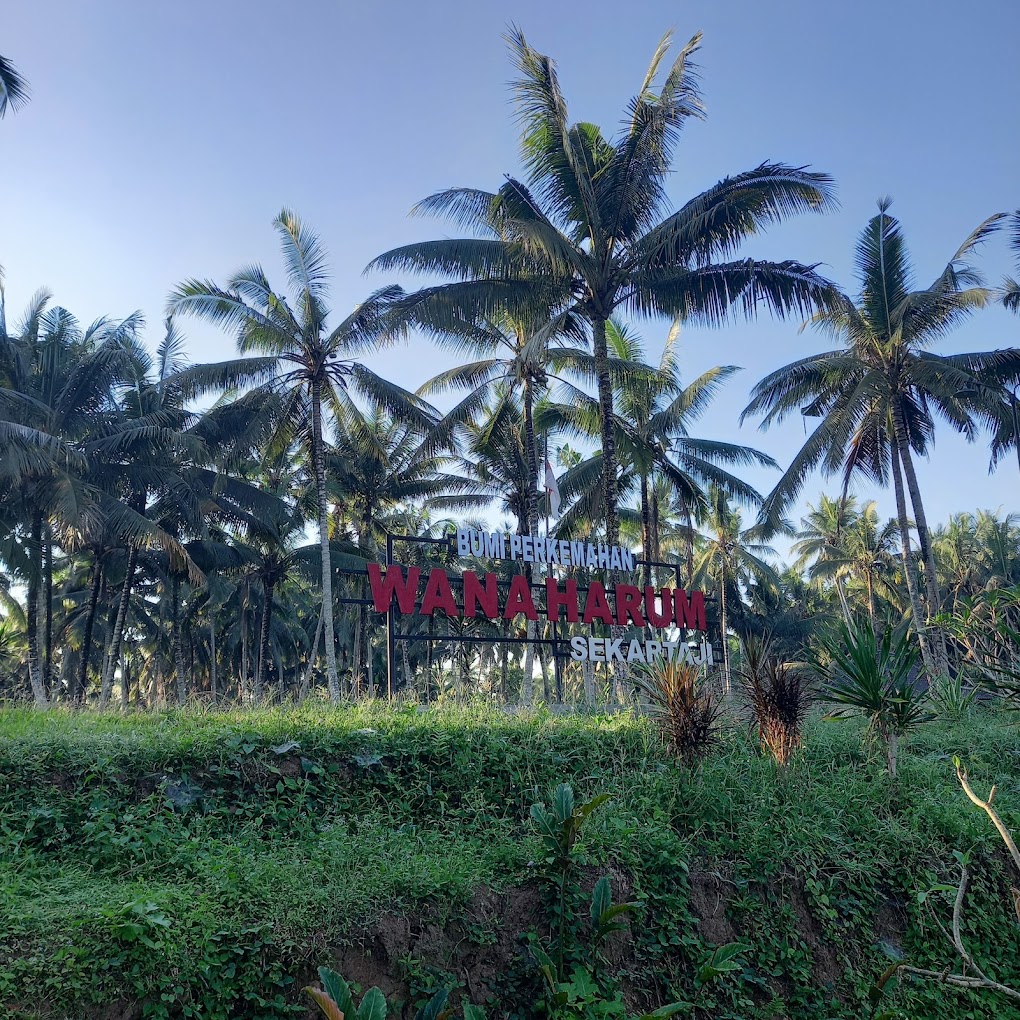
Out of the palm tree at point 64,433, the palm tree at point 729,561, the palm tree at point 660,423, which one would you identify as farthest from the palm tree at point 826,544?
the palm tree at point 64,433

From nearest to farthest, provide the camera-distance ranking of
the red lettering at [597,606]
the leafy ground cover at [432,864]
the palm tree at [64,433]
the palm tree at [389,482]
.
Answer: the leafy ground cover at [432,864] → the red lettering at [597,606] → the palm tree at [64,433] → the palm tree at [389,482]

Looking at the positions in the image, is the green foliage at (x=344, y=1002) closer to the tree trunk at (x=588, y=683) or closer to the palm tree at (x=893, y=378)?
the tree trunk at (x=588, y=683)

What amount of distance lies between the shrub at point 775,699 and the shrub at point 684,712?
1.80ft

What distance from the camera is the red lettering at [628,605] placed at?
17.0 meters

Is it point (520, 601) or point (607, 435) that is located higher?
point (607, 435)

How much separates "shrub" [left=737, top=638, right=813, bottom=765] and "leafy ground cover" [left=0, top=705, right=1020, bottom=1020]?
0.90ft

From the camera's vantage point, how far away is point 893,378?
2166 cm

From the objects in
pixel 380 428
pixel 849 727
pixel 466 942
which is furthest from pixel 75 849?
pixel 380 428

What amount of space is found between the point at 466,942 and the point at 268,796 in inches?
96.2

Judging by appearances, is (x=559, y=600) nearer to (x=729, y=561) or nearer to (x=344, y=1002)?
(x=344, y=1002)

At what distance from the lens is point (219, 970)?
5727 millimetres

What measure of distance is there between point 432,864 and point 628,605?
1040cm

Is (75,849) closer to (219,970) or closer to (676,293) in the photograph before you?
(219,970)

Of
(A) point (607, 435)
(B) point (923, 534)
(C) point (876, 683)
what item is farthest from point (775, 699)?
(B) point (923, 534)
